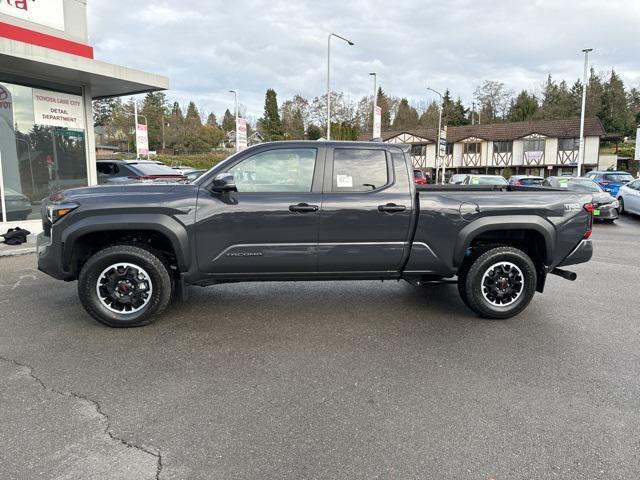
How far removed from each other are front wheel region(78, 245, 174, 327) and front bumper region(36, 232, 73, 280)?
0.22 metres

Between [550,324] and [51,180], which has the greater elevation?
[51,180]

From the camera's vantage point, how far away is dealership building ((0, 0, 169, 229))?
10.2m

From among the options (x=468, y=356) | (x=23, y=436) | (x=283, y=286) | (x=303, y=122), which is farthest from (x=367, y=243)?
(x=303, y=122)

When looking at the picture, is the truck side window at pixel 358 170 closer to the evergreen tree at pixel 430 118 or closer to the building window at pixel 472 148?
the building window at pixel 472 148

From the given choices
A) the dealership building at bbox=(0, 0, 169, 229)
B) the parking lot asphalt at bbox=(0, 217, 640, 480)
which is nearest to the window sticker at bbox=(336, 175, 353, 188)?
the parking lot asphalt at bbox=(0, 217, 640, 480)

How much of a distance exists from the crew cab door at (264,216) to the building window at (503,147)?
168 ft

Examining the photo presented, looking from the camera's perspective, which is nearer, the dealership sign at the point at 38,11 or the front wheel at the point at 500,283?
the front wheel at the point at 500,283

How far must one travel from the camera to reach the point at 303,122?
221 feet

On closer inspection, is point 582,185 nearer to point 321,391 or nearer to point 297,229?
point 297,229

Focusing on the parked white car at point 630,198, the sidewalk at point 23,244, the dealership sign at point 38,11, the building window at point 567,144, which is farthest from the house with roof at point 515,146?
the sidewalk at point 23,244

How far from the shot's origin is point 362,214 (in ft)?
15.3

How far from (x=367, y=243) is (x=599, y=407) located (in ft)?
7.81

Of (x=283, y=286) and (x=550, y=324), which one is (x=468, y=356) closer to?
(x=550, y=324)

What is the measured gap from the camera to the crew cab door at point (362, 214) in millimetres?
4668
